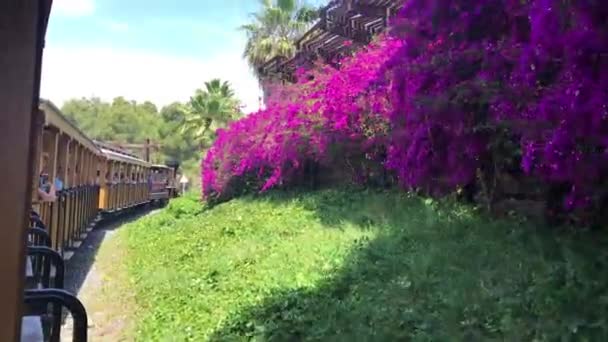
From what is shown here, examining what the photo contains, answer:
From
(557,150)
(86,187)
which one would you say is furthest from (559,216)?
(86,187)

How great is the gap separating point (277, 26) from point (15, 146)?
983 inches

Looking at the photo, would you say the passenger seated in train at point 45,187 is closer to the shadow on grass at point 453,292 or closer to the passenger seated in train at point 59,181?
the passenger seated in train at point 59,181

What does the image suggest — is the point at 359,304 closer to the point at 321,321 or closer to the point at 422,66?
the point at 321,321

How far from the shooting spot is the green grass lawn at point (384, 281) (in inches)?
155

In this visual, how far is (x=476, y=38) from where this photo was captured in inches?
200

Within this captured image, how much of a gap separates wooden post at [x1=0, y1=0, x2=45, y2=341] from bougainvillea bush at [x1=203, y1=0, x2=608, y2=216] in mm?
3612

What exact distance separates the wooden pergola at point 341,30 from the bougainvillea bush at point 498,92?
420 cm

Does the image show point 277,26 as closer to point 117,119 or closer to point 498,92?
→ point 498,92

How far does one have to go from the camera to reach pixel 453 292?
4.48m

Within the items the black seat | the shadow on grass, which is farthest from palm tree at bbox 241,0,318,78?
the black seat

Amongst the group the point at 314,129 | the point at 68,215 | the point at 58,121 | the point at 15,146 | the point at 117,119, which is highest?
the point at 117,119

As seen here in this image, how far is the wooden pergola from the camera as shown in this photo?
13070 mm

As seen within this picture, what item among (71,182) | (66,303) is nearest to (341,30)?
(71,182)

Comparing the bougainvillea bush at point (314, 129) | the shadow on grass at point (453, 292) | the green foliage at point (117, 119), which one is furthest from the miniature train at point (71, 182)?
the green foliage at point (117, 119)
